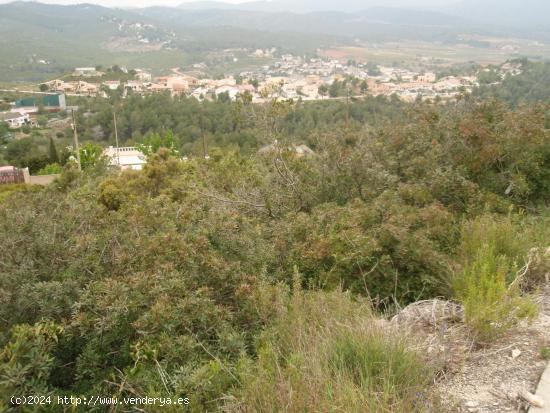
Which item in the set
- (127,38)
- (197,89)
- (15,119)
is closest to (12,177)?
(15,119)

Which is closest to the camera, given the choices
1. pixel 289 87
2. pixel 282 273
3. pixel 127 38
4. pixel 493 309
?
pixel 493 309

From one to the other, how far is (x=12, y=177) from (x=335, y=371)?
2390 cm

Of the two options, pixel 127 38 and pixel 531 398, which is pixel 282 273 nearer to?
pixel 531 398

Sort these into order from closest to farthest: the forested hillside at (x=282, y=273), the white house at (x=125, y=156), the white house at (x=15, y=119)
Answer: the forested hillside at (x=282, y=273)
the white house at (x=125, y=156)
the white house at (x=15, y=119)

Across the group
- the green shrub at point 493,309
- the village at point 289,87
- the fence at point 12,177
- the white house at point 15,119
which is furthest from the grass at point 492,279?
the white house at point 15,119

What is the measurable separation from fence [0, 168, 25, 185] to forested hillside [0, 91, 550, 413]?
18701mm

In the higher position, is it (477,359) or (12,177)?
(477,359)

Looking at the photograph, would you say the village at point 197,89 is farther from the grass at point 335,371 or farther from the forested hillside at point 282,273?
the grass at point 335,371

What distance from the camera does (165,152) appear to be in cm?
1405

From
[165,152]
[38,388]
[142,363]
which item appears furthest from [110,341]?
[165,152]

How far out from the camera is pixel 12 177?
74.2 feet

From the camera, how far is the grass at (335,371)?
219 cm

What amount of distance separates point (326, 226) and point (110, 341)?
2.83m

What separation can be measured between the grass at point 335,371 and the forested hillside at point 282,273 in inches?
0.4
